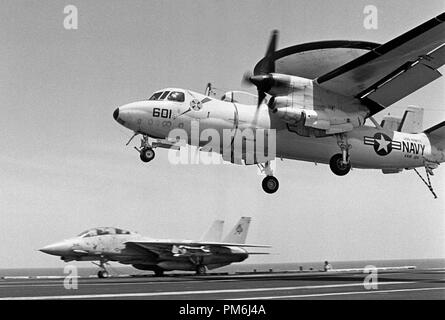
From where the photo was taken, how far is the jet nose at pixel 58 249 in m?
39.8

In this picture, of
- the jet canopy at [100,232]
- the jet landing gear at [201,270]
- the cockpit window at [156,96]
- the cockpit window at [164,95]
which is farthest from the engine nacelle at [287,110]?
the jet landing gear at [201,270]

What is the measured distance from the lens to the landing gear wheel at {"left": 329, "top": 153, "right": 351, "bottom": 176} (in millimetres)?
27969

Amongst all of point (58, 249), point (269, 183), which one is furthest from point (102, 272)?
point (269, 183)

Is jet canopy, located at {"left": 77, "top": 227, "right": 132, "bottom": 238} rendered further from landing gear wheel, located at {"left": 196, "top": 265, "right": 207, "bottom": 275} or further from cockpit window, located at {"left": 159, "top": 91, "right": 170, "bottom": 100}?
cockpit window, located at {"left": 159, "top": 91, "right": 170, "bottom": 100}

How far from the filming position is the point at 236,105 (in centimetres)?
2622

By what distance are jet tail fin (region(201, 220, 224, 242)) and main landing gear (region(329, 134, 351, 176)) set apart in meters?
31.3

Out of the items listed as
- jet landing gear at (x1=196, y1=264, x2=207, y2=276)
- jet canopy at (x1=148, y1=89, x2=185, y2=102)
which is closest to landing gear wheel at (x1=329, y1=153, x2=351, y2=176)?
jet canopy at (x1=148, y1=89, x2=185, y2=102)

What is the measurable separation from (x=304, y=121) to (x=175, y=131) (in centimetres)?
602

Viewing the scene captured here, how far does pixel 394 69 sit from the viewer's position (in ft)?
84.3

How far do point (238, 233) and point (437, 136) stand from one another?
29497mm

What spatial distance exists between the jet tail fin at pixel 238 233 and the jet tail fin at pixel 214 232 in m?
1.16
